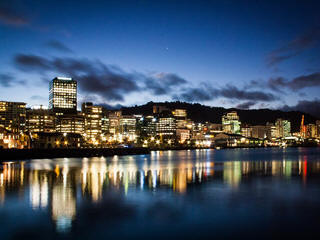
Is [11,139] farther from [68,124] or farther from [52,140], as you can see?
[68,124]

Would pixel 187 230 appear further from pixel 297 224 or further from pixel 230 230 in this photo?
pixel 297 224

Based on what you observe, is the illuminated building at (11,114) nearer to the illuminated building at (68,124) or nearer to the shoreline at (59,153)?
the illuminated building at (68,124)

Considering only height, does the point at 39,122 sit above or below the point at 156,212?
above

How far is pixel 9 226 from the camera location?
14.0 meters

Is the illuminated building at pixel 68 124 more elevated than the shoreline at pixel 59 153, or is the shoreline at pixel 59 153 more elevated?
the illuminated building at pixel 68 124

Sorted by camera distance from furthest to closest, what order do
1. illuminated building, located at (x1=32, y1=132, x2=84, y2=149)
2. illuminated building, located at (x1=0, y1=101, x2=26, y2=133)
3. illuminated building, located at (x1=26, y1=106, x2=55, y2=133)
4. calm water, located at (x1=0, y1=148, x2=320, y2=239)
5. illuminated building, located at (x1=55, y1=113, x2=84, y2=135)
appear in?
illuminated building, located at (x1=55, y1=113, x2=84, y2=135) → illuminated building, located at (x1=26, y1=106, x2=55, y2=133) → illuminated building, located at (x1=0, y1=101, x2=26, y2=133) → illuminated building, located at (x1=32, y1=132, x2=84, y2=149) → calm water, located at (x1=0, y1=148, x2=320, y2=239)

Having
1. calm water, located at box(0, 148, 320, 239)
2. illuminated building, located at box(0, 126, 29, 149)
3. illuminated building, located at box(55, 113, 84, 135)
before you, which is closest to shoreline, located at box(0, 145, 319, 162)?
illuminated building, located at box(0, 126, 29, 149)

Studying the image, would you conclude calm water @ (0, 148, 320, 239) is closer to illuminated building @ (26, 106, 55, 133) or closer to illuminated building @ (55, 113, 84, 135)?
illuminated building @ (26, 106, 55, 133)

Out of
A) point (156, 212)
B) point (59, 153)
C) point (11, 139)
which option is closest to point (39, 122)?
point (11, 139)

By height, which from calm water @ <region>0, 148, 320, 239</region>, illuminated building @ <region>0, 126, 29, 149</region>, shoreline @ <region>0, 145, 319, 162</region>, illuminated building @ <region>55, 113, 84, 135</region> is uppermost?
illuminated building @ <region>55, 113, 84, 135</region>

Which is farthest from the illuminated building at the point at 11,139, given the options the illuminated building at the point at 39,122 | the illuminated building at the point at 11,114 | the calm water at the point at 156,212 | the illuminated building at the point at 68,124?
the illuminated building at the point at 11,114

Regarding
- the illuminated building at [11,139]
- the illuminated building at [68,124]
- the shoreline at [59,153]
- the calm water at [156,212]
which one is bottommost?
the shoreline at [59,153]

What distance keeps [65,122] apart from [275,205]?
187063 millimetres

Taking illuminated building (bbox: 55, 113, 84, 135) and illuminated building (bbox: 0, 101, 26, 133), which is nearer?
illuminated building (bbox: 0, 101, 26, 133)
